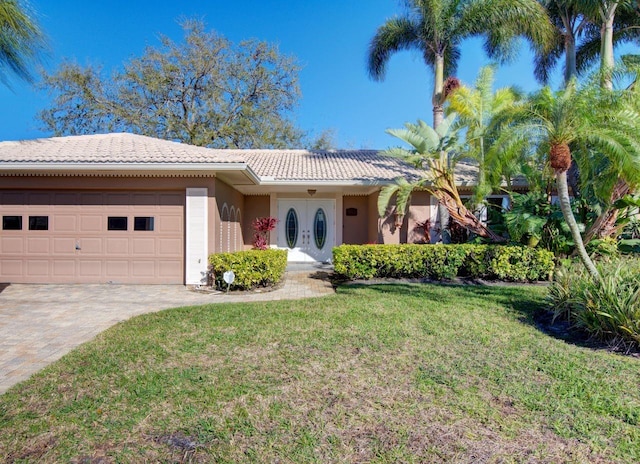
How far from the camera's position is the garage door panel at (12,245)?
414 inches

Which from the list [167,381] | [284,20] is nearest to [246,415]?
[167,381]

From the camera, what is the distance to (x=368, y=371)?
4477mm

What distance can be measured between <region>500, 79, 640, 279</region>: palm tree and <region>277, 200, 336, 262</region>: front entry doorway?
9.10 metres

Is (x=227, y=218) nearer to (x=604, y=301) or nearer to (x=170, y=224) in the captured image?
(x=170, y=224)

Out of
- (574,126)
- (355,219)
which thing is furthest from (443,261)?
(355,219)

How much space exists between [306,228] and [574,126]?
1041 centimetres

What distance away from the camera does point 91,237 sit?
1050cm

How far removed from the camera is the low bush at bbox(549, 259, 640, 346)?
17.6 feet

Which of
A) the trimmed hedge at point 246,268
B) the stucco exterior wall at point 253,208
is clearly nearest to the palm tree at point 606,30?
the trimmed hedge at point 246,268

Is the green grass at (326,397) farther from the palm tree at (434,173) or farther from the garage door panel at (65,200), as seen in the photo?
the garage door panel at (65,200)

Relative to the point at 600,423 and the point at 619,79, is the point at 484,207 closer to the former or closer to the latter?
the point at 619,79

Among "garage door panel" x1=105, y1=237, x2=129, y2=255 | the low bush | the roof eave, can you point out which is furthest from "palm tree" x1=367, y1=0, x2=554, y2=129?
"garage door panel" x1=105, y1=237, x2=129, y2=255

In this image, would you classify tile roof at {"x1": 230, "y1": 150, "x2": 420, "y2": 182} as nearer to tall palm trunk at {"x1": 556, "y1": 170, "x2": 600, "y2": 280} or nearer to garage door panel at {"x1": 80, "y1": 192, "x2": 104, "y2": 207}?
garage door panel at {"x1": 80, "y1": 192, "x2": 104, "y2": 207}

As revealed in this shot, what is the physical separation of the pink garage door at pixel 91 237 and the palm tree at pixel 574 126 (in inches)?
342
